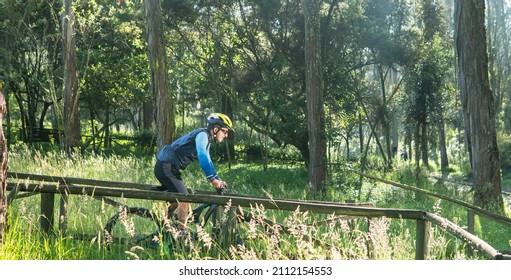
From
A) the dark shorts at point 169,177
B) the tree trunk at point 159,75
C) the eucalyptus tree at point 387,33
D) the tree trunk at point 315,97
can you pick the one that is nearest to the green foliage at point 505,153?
the eucalyptus tree at point 387,33

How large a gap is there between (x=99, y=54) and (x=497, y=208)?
67.8 ft

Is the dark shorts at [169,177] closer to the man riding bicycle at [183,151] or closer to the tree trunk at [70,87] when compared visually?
the man riding bicycle at [183,151]

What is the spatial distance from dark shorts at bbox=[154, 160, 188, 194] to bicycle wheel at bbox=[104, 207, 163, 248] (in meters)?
0.40

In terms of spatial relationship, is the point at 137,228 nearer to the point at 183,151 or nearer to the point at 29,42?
the point at 183,151

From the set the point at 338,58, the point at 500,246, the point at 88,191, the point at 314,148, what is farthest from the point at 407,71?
the point at 88,191

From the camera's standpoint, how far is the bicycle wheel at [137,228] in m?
6.66

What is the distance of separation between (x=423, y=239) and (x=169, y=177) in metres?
3.20

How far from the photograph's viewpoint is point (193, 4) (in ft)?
84.5

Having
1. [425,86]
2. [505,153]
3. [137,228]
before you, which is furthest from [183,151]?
[505,153]

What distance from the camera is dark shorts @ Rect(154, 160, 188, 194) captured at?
7246 millimetres

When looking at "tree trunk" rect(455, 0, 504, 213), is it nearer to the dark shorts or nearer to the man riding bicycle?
the man riding bicycle

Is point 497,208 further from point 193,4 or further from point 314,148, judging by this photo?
point 193,4

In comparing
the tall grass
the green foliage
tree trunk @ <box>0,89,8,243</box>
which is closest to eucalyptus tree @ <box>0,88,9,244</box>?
tree trunk @ <box>0,89,8,243</box>

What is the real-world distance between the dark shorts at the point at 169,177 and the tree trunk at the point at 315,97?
10270 millimetres
